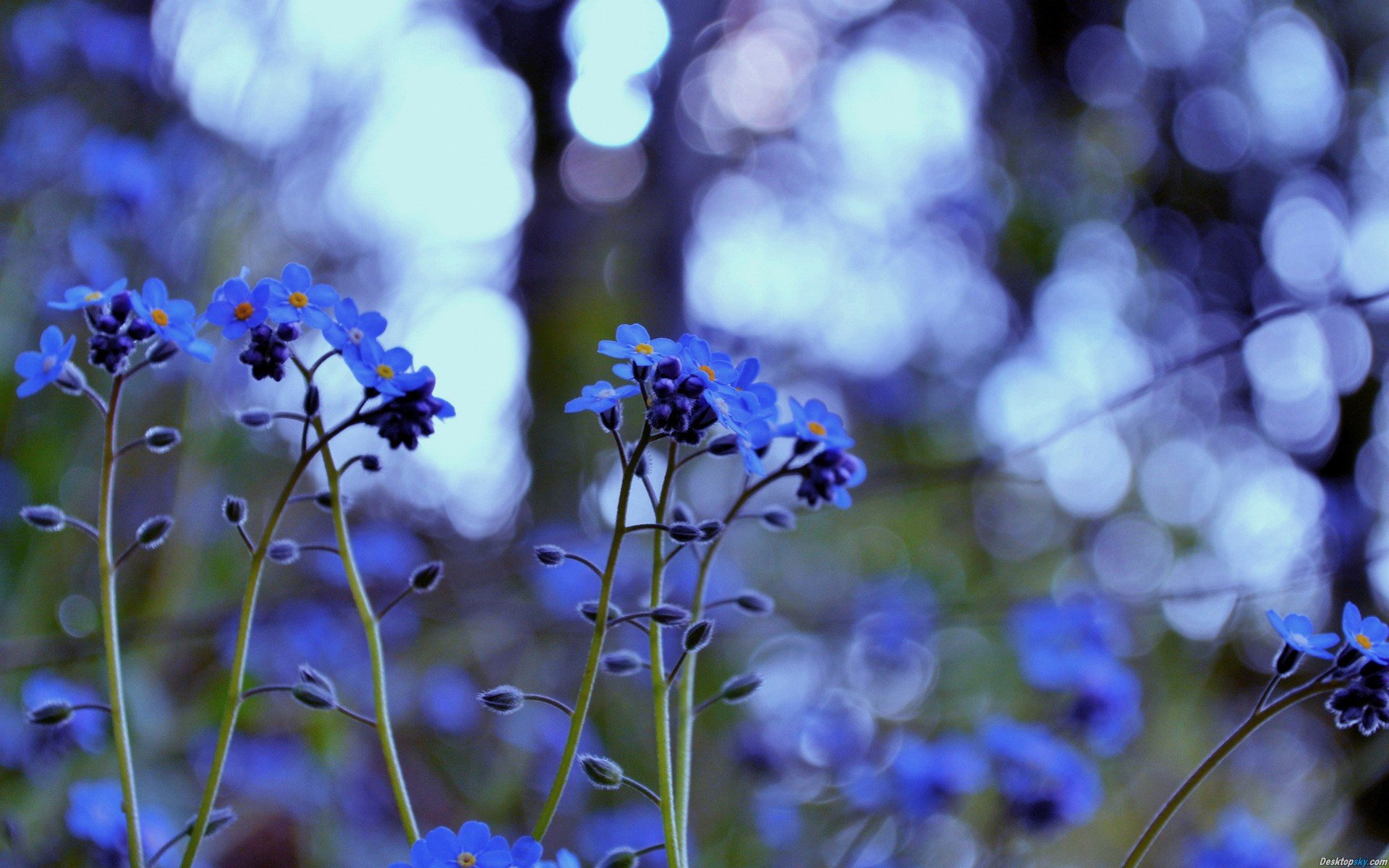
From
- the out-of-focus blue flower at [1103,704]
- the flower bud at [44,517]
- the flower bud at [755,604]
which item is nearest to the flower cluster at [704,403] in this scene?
the flower bud at [755,604]

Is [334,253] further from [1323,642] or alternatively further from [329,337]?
[1323,642]

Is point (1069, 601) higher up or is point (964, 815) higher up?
point (1069, 601)

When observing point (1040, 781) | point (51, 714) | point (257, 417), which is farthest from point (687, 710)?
point (1040, 781)

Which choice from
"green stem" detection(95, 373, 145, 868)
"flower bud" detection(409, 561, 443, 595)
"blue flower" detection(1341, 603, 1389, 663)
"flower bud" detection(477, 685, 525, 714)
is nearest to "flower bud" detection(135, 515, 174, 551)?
"green stem" detection(95, 373, 145, 868)

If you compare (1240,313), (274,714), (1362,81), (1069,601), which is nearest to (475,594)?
(274,714)

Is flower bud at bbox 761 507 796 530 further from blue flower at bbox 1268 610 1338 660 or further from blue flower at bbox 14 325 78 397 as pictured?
blue flower at bbox 14 325 78 397

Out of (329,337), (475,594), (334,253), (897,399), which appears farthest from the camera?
(897,399)

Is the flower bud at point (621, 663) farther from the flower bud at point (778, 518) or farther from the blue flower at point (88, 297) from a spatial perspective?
the blue flower at point (88, 297)
